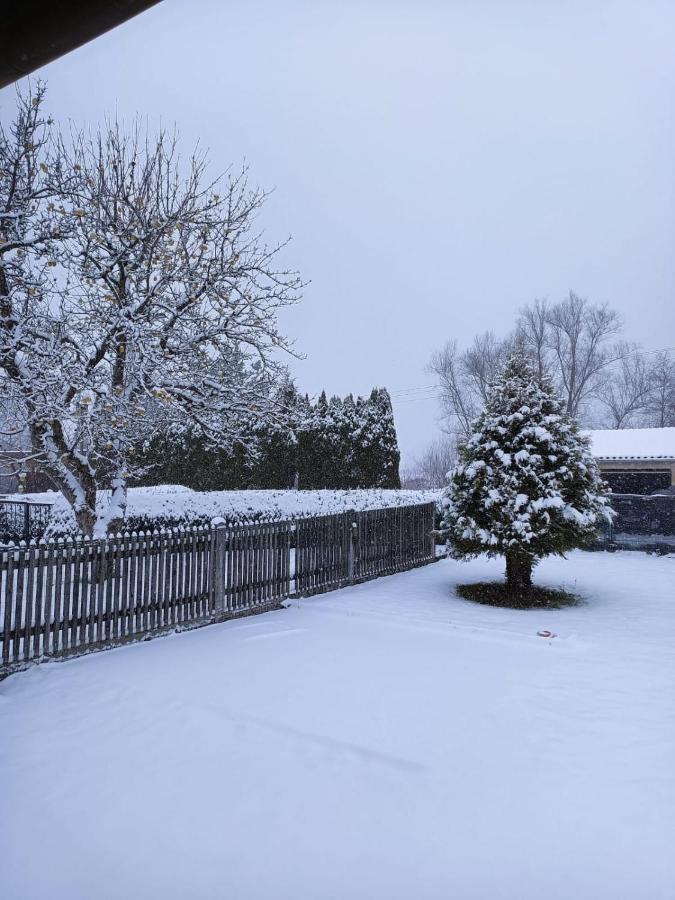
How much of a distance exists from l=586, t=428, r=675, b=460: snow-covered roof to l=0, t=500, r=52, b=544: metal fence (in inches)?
672

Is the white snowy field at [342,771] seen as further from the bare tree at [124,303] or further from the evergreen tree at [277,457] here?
the evergreen tree at [277,457]

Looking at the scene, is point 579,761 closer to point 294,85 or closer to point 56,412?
point 56,412

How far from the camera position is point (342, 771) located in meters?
3.93

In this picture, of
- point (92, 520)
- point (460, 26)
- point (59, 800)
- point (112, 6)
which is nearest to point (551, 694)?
point (59, 800)

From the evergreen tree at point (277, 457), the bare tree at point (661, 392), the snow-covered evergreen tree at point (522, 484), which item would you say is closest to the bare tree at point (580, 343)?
the bare tree at point (661, 392)

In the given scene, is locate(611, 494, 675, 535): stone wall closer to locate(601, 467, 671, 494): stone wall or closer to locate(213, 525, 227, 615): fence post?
locate(601, 467, 671, 494): stone wall

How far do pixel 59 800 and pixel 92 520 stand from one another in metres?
6.07

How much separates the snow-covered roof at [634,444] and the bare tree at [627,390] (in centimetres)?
1829

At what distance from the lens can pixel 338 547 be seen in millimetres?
10445

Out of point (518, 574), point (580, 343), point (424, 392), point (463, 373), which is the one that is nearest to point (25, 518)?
point (518, 574)

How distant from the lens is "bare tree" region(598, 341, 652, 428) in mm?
42562

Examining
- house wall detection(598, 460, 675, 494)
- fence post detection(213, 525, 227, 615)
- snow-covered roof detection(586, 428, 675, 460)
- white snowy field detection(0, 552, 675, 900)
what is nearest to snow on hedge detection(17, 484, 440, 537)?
fence post detection(213, 525, 227, 615)

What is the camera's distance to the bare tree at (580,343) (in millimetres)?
40688

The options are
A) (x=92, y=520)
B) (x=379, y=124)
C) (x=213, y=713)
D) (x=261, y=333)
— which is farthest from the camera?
(x=379, y=124)
